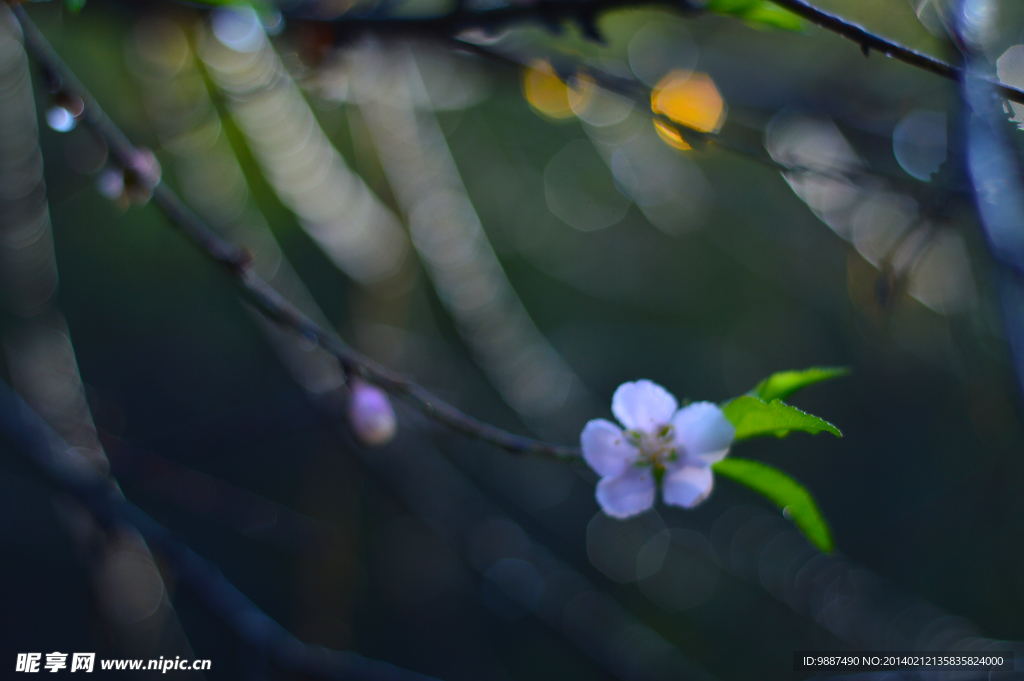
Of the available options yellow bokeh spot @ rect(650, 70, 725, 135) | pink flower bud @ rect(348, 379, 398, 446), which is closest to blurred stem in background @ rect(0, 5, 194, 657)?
pink flower bud @ rect(348, 379, 398, 446)

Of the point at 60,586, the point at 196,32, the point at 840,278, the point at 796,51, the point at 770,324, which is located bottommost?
the point at 60,586

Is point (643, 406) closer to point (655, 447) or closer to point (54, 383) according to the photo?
point (655, 447)

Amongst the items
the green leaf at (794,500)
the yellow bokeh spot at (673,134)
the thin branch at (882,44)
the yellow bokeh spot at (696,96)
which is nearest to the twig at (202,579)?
the green leaf at (794,500)

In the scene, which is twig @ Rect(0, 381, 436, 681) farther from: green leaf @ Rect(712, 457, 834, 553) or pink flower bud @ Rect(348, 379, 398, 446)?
green leaf @ Rect(712, 457, 834, 553)

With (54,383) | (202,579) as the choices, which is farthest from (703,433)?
(54,383)

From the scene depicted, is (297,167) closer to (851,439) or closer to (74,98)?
(74,98)

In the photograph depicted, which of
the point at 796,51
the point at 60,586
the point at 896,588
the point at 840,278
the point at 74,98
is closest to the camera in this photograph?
the point at 74,98

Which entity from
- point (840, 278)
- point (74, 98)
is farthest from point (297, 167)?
point (840, 278)
